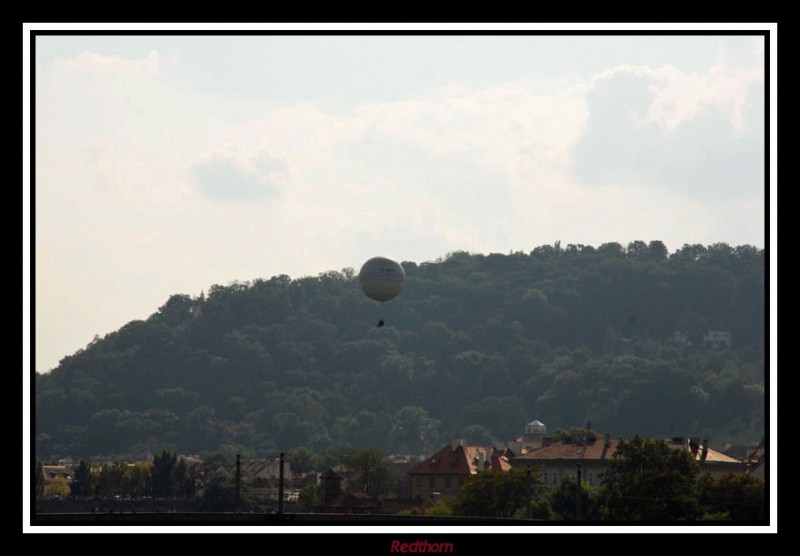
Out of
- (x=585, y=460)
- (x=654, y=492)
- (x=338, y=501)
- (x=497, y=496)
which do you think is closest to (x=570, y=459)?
(x=585, y=460)

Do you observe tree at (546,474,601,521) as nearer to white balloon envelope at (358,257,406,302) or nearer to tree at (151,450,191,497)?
white balloon envelope at (358,257,406,302)

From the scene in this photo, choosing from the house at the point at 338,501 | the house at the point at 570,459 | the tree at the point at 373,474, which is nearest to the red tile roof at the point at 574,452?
the house at the point at 570,459

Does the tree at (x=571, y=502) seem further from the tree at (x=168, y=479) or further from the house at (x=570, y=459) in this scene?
the tree at (x=168, y=479)

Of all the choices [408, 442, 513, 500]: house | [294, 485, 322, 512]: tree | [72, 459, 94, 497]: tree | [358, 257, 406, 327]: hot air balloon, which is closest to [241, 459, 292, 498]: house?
[72, 459, 94, 497]: tree

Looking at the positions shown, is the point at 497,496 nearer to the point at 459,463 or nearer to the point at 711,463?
the point at 711,463

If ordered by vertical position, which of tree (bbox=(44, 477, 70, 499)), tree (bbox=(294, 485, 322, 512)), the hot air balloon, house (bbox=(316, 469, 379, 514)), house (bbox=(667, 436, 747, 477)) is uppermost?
the hot air balloon

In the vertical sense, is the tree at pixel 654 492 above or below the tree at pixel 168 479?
above
